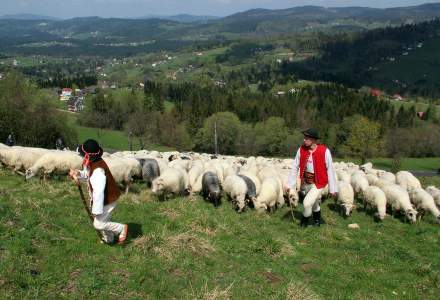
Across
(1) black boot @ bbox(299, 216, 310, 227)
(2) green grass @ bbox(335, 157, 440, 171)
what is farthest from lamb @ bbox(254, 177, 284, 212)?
(2) green grass @ bbox(335, 157, 440, 171)

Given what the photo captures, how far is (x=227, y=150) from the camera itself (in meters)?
106

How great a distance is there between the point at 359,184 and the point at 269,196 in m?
6.80

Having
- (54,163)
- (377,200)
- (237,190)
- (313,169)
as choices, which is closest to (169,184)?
(237,190)

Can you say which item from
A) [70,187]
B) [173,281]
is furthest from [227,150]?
[173,281]

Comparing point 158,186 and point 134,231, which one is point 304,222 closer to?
point 134,231

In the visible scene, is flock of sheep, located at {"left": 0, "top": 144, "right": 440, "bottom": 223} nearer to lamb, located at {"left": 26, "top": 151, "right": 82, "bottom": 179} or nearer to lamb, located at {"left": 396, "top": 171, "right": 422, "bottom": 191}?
lamb, located at {"left": 26, "top": 151, "right": 82, "bottom": 179}

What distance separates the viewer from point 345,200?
1878 cm

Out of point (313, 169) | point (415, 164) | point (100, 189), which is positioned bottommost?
point (415, 164)

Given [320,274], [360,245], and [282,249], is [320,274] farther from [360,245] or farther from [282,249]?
[360,245]

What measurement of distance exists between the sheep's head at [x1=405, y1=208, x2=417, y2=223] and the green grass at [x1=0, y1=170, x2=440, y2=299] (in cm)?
278

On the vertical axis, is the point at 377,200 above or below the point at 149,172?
below

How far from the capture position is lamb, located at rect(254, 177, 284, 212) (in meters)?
17.4

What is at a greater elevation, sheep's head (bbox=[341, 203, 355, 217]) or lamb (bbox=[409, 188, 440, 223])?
sheep's head (bbox=[341, 203, 355, 217])

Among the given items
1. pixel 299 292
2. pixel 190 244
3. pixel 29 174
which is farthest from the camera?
pixel 29 174
